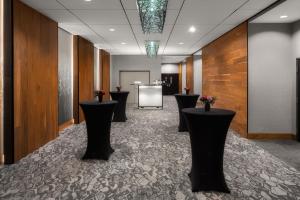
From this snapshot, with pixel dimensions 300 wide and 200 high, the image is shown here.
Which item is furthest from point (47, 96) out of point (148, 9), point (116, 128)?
point (148, 9)

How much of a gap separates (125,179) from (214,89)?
19.9 feet

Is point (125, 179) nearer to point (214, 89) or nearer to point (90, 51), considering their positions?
point (214, 89)

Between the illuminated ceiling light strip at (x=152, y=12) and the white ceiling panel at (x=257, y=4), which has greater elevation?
the white ceiling panel at (x=257, y=4)

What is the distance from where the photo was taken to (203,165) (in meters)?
3.09

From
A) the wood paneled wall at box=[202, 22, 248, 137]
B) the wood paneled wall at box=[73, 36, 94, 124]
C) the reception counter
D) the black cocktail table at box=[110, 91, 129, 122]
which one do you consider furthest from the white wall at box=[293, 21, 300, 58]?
the reception counter

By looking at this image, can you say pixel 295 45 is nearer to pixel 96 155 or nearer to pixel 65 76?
pixel 96 155

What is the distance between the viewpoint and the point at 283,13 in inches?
200

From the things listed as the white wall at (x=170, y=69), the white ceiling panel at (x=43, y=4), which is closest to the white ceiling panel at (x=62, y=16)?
the white ceiling panel at (x=43, y=4)

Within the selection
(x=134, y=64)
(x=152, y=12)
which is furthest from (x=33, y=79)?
(x=134, y=64)

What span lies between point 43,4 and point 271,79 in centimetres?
531

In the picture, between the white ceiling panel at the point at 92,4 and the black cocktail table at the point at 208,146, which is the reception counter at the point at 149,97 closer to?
the white ceiling panel at the point at 92,4

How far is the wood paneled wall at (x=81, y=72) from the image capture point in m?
7.74

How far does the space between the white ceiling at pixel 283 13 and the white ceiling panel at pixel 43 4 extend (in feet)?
13.8

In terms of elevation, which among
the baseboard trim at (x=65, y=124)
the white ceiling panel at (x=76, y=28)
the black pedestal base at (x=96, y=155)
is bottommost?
the black pedestal base at (x=96, y=155)
